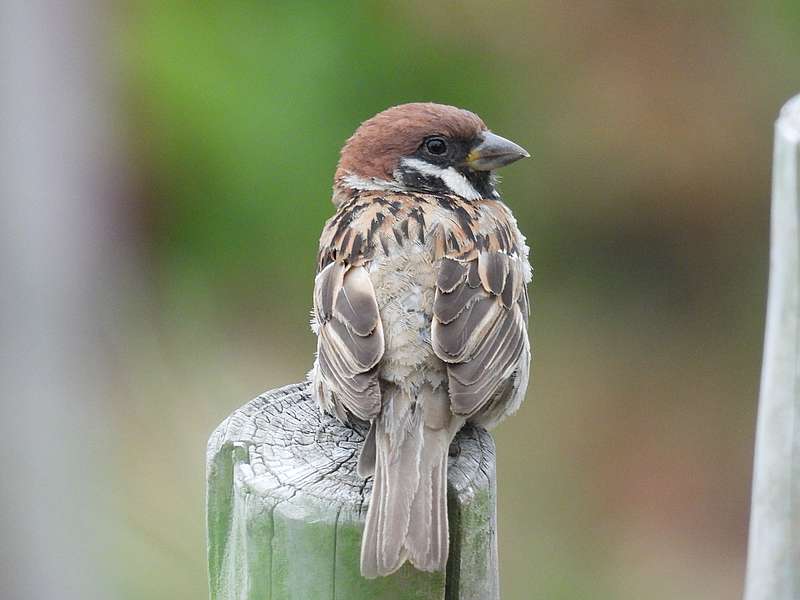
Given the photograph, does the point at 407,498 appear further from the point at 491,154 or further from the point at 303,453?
the point at 491,154

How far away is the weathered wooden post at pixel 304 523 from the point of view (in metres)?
2.10

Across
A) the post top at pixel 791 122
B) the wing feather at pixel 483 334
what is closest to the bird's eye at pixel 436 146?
the wing feather at pixel 483 334

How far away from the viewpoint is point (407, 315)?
293 centimetres

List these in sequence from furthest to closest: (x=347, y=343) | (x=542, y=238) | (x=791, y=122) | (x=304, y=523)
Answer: (x=542, y=238) < (x=347, y=343) < (x=304, y=523) < (x=791, y=122)

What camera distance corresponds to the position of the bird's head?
352cm

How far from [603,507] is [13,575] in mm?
2749

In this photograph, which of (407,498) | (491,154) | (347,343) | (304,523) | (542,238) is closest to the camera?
(304,523)

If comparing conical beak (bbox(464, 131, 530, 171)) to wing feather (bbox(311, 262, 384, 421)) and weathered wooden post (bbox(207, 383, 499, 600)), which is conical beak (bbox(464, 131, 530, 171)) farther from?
weathered wooden post (bbox(207, 383, 499, 600))

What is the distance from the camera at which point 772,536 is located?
1647 millimetres

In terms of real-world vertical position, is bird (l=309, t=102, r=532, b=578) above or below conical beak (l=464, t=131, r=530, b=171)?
below

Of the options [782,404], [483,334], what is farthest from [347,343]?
[782,404]

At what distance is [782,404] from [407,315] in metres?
1.39

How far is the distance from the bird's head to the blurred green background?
56.0 inches

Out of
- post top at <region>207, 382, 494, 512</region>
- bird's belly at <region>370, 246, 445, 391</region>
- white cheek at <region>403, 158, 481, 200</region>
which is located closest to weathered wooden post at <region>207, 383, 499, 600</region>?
post top at <region>207, 382, 494, 512</region>
